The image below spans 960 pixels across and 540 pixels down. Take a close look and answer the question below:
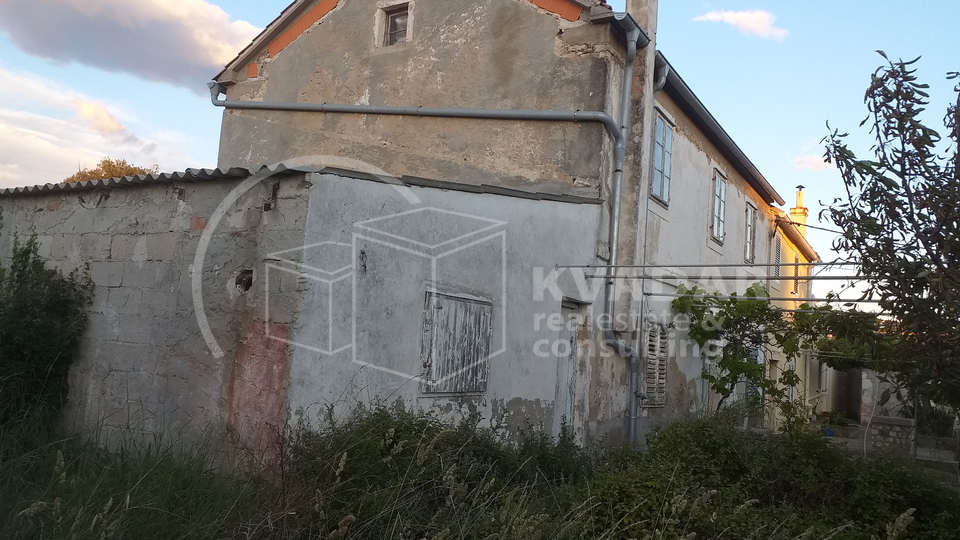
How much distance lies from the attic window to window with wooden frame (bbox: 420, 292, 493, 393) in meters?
4.99

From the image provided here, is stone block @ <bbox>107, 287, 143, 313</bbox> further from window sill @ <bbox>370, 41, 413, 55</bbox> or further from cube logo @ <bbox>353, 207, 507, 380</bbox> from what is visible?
window sill @ <bbox>370, 41, 413, 55</bbox>

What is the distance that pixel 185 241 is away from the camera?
6.09 meters

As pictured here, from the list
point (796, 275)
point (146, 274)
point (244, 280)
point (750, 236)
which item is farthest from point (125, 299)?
point (750, 236)

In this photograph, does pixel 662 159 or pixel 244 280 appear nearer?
pixel 244 280

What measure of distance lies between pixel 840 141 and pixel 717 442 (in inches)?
88.5

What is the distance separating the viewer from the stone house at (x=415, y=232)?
224 inches

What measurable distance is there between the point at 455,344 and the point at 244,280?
1.97 meters

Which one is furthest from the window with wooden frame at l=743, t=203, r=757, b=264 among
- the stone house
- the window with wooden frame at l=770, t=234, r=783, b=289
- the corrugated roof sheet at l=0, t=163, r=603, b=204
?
the corrugated roof sheet at l=0, t=163, r=603, b=204

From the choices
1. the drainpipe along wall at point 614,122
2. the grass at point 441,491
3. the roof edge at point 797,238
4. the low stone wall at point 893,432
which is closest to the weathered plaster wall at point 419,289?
the grass at point 441,491

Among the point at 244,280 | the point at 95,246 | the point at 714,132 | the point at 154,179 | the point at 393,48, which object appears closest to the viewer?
the point at 244,280

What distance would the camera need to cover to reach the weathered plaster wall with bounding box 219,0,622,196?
900 cm

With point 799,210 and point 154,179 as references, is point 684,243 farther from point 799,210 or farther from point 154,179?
point 799,210

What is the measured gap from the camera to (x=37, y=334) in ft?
20.7

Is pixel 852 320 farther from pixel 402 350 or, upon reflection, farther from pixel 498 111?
pixel 498 111
